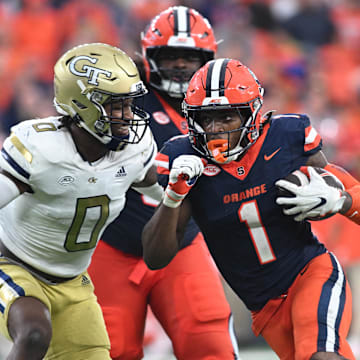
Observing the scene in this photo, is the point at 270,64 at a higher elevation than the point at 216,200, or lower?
lower

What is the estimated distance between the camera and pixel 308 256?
3395mm

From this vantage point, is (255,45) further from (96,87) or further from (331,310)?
(331,310)

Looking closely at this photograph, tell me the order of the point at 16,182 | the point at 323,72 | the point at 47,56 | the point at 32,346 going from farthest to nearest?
the point at 323,72 → the point at 47,56 → the point at 16,182 → the point at 32,346

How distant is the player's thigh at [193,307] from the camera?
390 centimetres

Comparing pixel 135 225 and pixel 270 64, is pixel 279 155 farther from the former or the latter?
pixel 270 64

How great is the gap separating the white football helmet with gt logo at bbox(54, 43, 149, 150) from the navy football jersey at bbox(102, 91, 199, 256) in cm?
60

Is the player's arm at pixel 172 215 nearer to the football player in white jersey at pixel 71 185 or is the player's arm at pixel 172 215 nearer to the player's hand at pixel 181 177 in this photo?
the player's hand at pixel 181 177

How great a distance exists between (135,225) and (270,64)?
15.5ft

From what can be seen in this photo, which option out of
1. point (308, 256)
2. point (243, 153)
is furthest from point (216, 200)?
point (308, 256)

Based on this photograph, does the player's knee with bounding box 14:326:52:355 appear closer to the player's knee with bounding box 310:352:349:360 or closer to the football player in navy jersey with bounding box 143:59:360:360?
the football player in navy jersey with bounding box 143:59:360:360

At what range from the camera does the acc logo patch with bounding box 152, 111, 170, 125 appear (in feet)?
13.7

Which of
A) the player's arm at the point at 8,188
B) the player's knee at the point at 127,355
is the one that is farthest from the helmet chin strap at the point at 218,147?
the player's knee at the point at 127,355

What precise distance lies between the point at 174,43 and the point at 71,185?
1184mm

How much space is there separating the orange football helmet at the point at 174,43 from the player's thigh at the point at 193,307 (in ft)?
2.82
